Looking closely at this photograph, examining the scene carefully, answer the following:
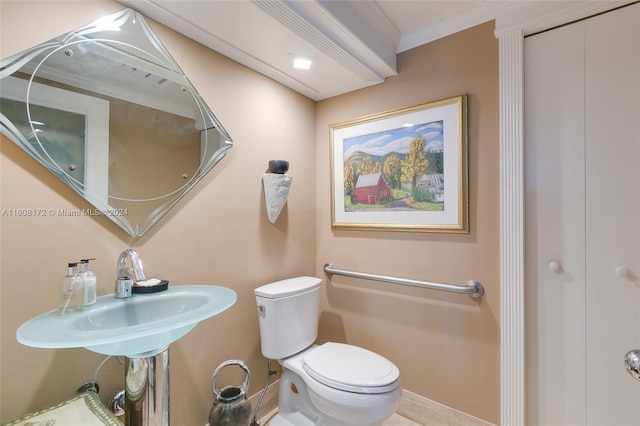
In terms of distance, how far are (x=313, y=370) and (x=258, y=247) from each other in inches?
28.1

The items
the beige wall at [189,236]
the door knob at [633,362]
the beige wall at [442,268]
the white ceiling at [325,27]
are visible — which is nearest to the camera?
the door knob at [633,362]

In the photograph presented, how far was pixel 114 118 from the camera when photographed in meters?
1.10

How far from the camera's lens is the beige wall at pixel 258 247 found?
0.91 metres

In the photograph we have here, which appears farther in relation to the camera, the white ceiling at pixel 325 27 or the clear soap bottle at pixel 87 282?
the white ceiling at pixel 325 27

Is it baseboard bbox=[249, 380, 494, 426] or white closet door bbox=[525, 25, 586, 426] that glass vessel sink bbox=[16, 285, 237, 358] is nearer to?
baseboard bbox=[249, 380, 494, 426]

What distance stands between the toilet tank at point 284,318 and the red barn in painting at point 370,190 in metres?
0.66

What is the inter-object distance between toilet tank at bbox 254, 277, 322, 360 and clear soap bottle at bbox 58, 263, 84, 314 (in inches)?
29.9

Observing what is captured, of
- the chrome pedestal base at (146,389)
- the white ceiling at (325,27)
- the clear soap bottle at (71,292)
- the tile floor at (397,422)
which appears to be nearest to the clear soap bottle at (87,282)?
the clear soap bottle at (71,292)

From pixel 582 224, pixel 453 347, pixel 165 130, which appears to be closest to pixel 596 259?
pixel 582 224

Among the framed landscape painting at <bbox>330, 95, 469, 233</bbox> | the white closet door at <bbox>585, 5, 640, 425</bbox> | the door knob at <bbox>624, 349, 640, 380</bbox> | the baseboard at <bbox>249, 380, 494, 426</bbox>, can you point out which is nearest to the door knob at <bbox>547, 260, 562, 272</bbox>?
the white closet door at <bbox>585, 5, 640, 425</bbox>

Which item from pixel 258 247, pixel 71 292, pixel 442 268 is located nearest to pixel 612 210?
pixel 442 268

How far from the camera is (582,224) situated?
1.21 m

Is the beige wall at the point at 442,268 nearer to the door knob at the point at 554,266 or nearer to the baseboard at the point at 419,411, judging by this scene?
the baseboard at the point at 419,411

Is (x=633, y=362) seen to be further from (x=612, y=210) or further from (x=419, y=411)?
(x=419, y=411)
